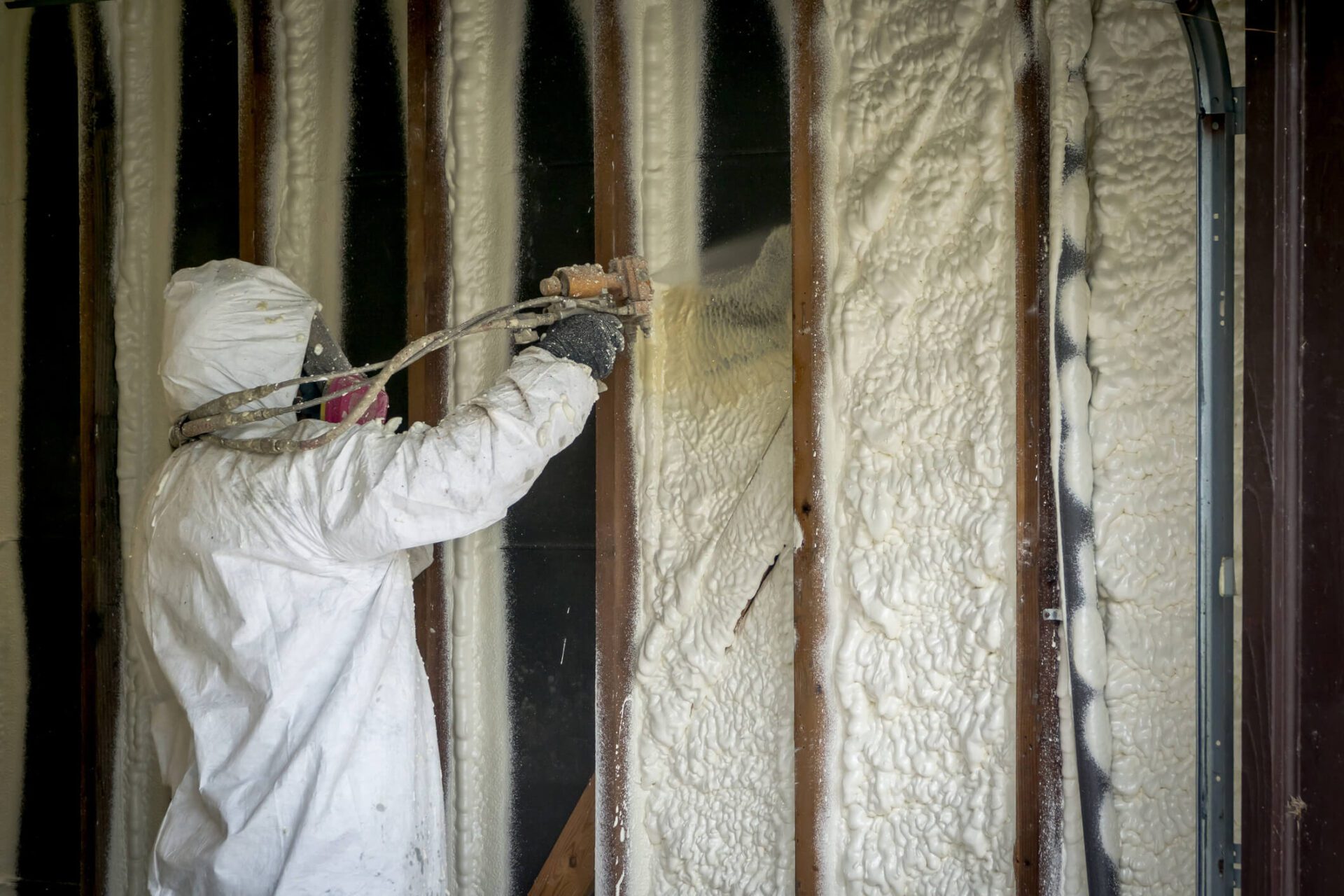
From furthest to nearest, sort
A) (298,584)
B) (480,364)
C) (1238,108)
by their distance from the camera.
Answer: (480,364), (298,584), (1238,108)

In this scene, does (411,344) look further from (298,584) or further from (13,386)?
(13,386)

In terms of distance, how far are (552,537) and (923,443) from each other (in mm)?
796

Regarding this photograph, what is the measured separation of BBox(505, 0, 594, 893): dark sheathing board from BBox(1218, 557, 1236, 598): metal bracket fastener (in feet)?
3.97

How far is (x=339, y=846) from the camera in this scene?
174cm

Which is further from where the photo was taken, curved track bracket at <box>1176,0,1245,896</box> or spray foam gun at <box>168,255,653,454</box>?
spray foam gun at <box>168,255,653,454</box>

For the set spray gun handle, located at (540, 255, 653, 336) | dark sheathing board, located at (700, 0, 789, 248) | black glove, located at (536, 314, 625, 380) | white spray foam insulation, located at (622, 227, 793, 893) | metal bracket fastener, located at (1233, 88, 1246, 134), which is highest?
dark sheathing board, located at (700, 0, 789, 248)

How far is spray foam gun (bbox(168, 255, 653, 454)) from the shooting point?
66.6 inches

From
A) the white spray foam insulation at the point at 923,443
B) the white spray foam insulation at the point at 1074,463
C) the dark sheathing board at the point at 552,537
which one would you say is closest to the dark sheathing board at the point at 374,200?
the dark sheathing board at the point at 552,537

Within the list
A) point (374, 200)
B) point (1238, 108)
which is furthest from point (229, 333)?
point (1238, 108)

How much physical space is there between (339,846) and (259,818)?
13 cm

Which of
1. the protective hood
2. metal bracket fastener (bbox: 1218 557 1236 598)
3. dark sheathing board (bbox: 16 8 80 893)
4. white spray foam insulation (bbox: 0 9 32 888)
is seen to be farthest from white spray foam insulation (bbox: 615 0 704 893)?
white spray foam insulation (bbox: 0 9 32 888)

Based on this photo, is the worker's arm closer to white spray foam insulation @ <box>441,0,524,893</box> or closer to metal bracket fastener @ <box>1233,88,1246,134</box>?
white spray foam insulation @ <box>441,0,524,893</box>

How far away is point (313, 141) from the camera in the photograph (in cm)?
247

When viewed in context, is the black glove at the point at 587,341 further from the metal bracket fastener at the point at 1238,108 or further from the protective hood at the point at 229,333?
the metal bracket fastener at the point at 1238,108
